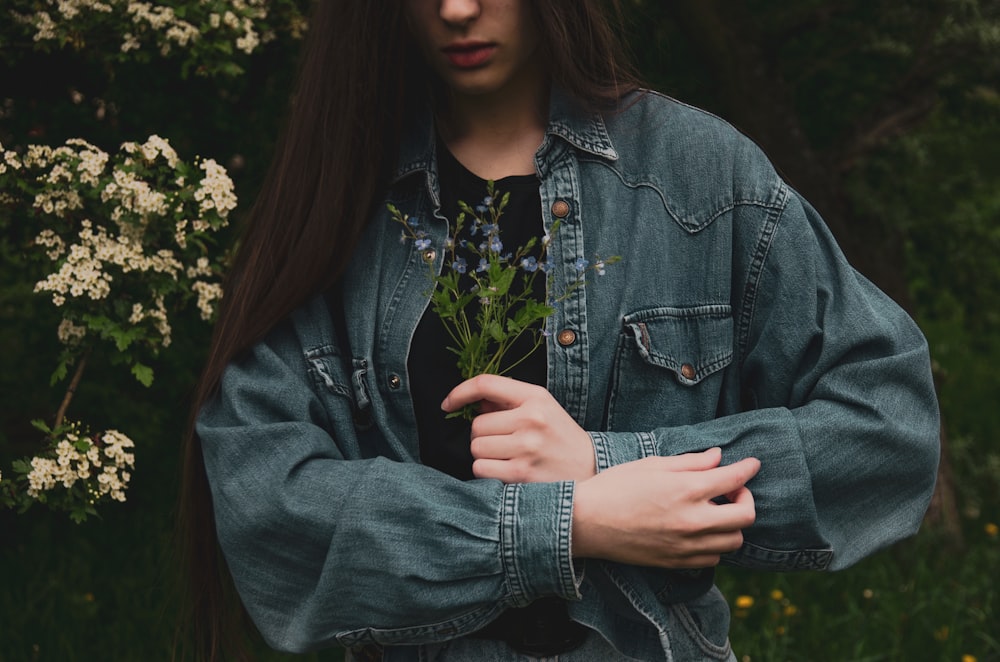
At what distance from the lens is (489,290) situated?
1.69 metres

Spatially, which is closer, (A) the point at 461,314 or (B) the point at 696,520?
(B) the point at 696,520

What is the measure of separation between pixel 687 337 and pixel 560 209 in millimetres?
308

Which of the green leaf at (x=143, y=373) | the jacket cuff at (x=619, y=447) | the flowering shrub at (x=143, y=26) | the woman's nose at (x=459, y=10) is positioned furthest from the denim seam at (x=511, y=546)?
the flowering shrub at (x=143, y=26)

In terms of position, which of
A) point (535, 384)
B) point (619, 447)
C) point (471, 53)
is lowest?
point (619, 447)

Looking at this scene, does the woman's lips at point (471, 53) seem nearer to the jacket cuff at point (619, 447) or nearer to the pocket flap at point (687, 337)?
the pocket flap at point (687, 337)

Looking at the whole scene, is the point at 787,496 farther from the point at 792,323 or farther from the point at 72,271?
the point at 72,271

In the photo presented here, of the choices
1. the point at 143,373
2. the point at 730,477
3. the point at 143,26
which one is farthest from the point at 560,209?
the point at 143,26

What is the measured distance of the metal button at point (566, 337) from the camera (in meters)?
1.86

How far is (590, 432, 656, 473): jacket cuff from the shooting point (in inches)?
69.3

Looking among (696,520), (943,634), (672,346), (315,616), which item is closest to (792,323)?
(672,346)

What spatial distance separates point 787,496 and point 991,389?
4.76 metres

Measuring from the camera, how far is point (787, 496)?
1.75 m

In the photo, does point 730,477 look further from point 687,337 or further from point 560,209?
point 560,209

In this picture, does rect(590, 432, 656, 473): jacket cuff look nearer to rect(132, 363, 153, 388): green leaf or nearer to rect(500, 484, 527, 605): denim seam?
rect(500, 484, 527, 605): denim seam
